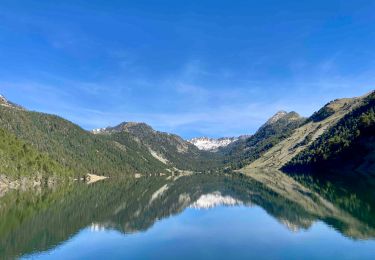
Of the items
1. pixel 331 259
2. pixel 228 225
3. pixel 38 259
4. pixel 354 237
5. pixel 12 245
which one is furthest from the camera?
pixel 228 225

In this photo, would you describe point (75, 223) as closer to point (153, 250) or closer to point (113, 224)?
point (113, 224)

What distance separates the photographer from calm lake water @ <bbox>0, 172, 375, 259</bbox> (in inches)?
2346

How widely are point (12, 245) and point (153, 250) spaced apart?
25.4 m

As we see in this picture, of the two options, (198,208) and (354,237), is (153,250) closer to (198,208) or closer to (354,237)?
(354,237)

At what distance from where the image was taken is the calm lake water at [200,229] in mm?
59594

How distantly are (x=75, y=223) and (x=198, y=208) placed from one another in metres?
39.3

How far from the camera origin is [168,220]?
324 ft

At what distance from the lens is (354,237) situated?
6291 cm

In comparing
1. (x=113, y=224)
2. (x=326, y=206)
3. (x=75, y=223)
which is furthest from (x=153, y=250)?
(x=326, y=206)

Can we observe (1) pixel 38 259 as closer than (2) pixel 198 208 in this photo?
Yes

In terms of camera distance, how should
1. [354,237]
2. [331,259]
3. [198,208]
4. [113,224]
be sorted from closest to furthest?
[331,259], [354,237], [113,224], [198,208]

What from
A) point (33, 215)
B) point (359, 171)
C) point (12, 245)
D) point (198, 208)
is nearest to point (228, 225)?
point (198, 208)

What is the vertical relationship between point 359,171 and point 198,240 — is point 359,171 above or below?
above

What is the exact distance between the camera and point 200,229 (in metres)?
82.3
